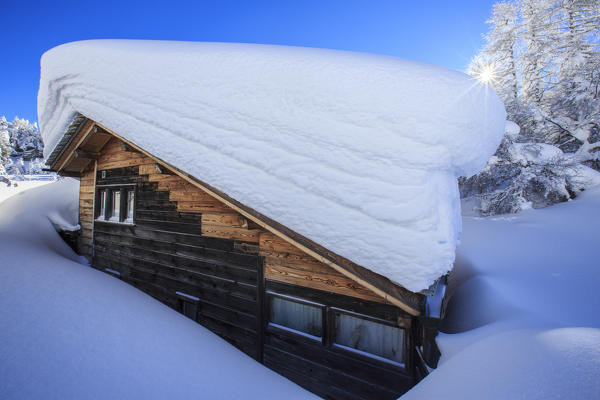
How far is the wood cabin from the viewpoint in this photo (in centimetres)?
292

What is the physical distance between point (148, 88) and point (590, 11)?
15.0m

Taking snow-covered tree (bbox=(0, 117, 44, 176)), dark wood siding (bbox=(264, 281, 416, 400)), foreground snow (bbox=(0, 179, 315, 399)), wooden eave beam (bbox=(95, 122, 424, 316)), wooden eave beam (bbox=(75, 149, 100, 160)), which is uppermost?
snow-covered tree (bbox=(0, 117, 44, 176))

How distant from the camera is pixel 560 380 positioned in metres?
1.14

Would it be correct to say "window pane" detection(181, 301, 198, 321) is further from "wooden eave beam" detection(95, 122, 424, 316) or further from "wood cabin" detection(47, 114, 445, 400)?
"wooden eave beam" detection(95, 122, 424, 316)

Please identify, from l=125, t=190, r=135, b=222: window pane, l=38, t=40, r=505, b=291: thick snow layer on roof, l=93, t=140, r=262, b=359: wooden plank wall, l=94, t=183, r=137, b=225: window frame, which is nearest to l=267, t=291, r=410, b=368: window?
l=93, t=140, r=262, b=359: wooden plank wall

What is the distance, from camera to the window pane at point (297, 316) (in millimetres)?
3594

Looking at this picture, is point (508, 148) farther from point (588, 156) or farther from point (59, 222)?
point (59, 222)

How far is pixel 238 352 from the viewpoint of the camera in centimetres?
299

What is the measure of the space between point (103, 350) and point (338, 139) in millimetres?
2918

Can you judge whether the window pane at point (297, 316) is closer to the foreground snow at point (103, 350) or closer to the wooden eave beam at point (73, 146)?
the foreground snow at point (103, 350)

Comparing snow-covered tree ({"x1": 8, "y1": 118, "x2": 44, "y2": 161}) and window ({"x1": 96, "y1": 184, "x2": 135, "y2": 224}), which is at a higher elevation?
snow-covered tree ({"x1": 8, "y1": 118, "x2": 44, "y2": 161})

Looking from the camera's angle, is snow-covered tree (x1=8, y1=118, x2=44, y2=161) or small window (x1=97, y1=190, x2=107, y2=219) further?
snow-covered tree (x1=8, y1=118, x2=44, y2=161)

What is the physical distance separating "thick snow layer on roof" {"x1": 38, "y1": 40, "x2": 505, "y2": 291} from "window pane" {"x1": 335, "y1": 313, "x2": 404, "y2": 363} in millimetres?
1215

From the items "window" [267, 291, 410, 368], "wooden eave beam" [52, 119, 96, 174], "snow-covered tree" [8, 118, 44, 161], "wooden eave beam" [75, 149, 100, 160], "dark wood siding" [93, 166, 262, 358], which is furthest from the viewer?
"snow-covered tree" [8, 118, 44, 161]
